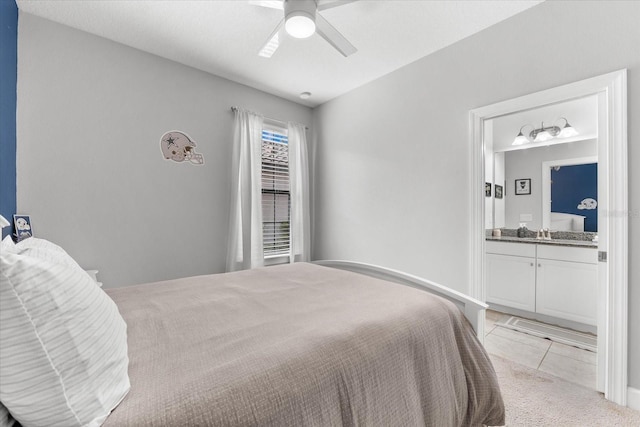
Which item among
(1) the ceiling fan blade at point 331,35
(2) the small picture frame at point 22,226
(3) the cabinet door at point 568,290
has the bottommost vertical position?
(3) the cabinet door at point 568,290

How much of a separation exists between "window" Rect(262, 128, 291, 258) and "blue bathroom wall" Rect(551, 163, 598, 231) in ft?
10.9

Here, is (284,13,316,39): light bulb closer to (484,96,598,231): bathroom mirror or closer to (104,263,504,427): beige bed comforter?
(104,263,504,427): beige bed comforter

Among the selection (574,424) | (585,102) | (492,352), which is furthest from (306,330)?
(585,102)

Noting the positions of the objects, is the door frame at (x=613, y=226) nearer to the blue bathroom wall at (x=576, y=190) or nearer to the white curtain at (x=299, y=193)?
the blue bathroom wall at (x=576, y=190)

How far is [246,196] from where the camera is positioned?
3.14 meters

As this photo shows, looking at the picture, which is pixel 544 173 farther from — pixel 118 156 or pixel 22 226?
pixel 22 226

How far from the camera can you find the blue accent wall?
1688mm

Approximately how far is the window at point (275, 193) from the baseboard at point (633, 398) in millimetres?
3083

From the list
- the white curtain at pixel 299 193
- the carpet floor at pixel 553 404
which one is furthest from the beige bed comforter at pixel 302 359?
the white curtain at pixel 299 193

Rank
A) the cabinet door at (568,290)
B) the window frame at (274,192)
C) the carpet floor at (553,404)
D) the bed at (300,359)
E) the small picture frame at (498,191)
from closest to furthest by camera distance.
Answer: the bed at (300,359), the carpet floor at (553,404), the cabinet door at (568,290), the window frame at (274,192), the small picture frame at (498,191)

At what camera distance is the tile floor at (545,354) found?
6.70ft

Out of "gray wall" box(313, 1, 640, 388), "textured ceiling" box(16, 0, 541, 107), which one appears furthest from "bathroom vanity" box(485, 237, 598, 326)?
"textured ceiling" box(16, 0, 541, 107)

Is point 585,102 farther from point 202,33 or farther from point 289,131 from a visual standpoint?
point 202,33

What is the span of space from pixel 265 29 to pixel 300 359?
242 cm
